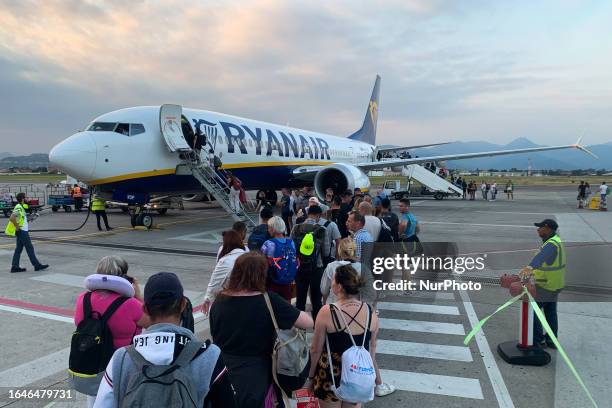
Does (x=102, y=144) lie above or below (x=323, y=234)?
above

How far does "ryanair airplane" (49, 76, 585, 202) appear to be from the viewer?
12164 mm

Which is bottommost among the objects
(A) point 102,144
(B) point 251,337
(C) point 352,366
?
(C) point 352,366

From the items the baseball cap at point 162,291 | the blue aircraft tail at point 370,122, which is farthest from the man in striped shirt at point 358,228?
the blue aircraft tail at point 370,122

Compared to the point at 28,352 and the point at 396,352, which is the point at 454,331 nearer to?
the point at 396,352

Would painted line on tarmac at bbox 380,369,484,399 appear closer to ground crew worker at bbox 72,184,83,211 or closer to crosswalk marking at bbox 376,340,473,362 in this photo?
crosswalk marking at bbox 376,340,473,362

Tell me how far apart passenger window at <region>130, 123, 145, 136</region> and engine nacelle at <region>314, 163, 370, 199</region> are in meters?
7.00

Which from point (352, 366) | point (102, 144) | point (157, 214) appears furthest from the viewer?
point (157, 214)

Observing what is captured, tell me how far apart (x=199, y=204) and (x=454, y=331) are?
73.7 ft

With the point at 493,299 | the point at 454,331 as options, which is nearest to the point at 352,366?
the point at 454,331

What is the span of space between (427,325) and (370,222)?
167 cm

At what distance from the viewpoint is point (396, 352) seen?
5039mm

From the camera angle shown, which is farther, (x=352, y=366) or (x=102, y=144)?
(x=102, y=144)

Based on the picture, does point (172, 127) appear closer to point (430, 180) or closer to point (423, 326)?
point (423, 326)

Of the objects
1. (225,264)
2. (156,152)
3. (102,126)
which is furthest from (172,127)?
(225,264)
